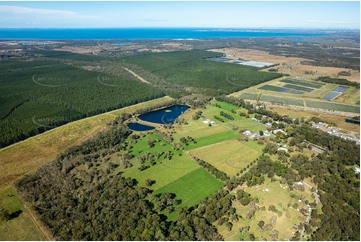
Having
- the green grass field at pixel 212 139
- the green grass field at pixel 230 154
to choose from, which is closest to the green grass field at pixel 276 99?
the green grass field at pixel 212 139

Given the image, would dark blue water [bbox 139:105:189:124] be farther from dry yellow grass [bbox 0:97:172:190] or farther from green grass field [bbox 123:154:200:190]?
green grass field [bbox 123:154:200:190]

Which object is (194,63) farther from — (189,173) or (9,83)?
(189,173)

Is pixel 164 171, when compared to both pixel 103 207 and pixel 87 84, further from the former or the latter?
pixel 87 84

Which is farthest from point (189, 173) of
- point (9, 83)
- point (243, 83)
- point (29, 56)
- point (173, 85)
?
point (29, 56)

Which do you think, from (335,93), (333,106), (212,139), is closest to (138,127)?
(212,139)

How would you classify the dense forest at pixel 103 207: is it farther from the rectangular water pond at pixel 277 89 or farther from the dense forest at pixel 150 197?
the rectangular water pond at pixel 277 89

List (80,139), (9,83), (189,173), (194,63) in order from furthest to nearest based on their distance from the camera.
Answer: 1. (194,63)
2. (9,83)
3. (80,139)
4. (189,173)

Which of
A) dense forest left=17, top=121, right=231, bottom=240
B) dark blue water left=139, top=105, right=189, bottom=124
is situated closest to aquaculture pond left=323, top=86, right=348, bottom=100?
dark blue water left=139, top=105, right=189, bottom=124
